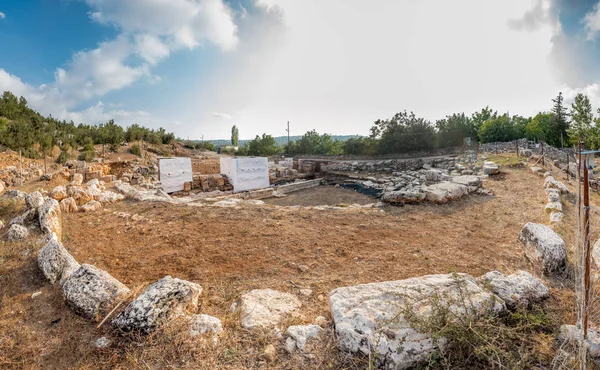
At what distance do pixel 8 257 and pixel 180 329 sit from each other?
3.44 metres

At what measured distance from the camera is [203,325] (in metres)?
2.42

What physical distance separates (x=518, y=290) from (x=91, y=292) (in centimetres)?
450

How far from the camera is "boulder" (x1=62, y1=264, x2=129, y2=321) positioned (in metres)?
2.69

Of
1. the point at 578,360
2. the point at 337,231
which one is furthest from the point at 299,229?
the point at 578,360

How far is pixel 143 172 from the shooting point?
1417 cm

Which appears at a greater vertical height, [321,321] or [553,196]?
[553,196]

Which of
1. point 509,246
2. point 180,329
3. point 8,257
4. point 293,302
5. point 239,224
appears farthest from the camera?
point 239,224

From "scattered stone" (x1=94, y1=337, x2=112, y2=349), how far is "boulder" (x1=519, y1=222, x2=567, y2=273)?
5.14 m

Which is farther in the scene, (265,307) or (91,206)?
(91,206)

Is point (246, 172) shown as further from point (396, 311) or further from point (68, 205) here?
point (396, 311)

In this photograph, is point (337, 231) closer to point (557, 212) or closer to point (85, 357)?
point (85, 357)

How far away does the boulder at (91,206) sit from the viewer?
→ 6728 millimetres

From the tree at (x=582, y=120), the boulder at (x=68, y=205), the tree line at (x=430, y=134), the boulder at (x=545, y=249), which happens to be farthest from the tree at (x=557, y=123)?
the boulder at (x=68, y=205)

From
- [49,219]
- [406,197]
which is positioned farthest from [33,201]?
[406,197]
